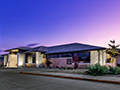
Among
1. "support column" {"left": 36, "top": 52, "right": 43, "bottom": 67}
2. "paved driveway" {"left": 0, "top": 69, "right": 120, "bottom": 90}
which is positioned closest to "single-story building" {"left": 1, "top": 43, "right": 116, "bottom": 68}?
"support column" {"left": 36, "top": 52, "right": 43, "bottom": 67}

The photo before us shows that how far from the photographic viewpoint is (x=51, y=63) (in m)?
30.0

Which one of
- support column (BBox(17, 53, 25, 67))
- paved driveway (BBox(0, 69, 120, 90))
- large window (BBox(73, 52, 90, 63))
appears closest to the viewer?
paved driveway (BBox(0, 69, 120, 90))

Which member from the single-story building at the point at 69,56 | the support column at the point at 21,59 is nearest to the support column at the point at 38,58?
the single-story building at the point at 69,56

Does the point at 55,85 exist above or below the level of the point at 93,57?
below

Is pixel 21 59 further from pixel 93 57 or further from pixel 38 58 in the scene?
pixel 93 57

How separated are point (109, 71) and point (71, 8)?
36.5ft

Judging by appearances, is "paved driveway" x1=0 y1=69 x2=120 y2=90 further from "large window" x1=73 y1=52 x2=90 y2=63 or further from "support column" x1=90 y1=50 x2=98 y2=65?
"large window" x1=73 y1=52 x2=90 y2=63

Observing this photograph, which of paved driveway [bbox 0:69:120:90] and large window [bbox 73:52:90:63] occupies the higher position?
large window [bbox 73:52:90:63]

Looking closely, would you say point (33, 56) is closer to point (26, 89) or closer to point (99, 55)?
point (99, 55)

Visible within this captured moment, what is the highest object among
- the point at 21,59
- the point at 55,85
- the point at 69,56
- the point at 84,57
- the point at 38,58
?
the point at 69,56

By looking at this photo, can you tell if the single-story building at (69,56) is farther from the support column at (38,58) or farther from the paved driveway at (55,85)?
the paved driveway at (55,85)

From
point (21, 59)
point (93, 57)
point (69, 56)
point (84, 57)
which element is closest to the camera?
point (93, 57)

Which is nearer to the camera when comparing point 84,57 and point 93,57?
point 93,57

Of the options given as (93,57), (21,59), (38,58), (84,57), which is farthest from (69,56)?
(21,59)
